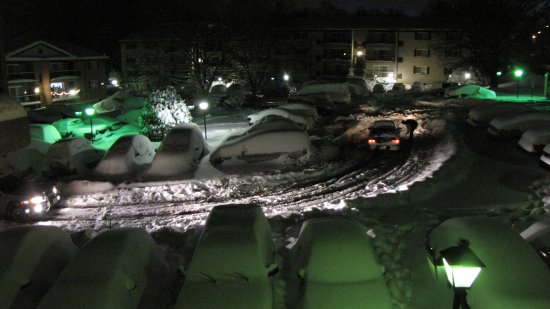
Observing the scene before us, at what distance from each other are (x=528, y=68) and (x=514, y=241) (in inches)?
2153

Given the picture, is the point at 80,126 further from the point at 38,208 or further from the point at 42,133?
the point at 38,208

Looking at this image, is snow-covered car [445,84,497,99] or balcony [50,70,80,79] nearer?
snow-covered car [445,84,497,99]

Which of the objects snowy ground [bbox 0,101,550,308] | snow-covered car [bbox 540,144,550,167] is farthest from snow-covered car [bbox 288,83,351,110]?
snow-covered car [bbox 540,144,550,167]

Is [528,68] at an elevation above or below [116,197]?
above

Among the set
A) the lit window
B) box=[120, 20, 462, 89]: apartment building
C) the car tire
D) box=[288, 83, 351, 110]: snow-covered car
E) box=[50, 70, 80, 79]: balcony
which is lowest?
the car tire

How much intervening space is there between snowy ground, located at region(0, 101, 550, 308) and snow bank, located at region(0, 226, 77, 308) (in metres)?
2.24

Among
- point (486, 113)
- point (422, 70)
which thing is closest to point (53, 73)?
point (486, 113)

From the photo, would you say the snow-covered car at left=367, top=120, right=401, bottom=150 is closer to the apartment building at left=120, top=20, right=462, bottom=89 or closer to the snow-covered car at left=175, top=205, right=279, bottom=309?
the snow-covered car at left=175, top=205, right=279, bottom=309

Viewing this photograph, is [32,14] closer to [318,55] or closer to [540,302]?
[318,55]

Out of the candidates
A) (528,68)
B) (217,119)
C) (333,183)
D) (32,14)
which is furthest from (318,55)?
(333,183)

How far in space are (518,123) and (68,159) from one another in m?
19.2

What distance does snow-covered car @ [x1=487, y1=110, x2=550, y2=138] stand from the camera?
2191cm

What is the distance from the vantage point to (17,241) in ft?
28.7

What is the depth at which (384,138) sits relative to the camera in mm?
21719
